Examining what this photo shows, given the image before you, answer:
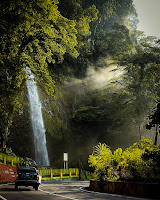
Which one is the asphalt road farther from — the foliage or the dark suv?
the foliage

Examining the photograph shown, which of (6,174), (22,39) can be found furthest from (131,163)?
(22,39)

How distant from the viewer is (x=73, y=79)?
51750 millimetres

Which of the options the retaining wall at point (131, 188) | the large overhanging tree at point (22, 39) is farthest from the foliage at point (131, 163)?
the large overhanging tree at point (22, 39)

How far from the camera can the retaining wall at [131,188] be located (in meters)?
11.0

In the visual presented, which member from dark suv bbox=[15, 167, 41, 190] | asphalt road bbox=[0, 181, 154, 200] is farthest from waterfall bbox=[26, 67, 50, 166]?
asphalt road bbox=[0, 181, 154, 200]

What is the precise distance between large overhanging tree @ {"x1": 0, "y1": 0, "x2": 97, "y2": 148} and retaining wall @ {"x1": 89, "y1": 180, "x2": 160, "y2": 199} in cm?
1148

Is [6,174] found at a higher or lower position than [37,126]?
lower

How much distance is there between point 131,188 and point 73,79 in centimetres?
4042

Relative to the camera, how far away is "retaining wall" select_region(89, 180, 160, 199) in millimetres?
10953

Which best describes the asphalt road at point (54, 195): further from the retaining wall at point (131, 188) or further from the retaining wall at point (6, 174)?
the retaining wall at point (6, 174)

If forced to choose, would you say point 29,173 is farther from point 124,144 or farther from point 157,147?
point 124,144

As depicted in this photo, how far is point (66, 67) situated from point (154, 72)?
17.6 metres

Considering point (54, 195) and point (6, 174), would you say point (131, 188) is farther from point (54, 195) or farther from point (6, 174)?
point (6, 174)

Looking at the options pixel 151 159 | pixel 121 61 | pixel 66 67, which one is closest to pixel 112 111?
pixel 121 61
